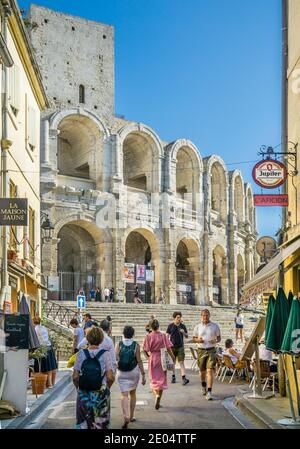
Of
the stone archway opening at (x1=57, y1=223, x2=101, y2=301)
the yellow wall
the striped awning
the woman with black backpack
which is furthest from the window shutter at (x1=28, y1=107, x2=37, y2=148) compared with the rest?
the stone archway opening at (x1=57, y1=223, x2=101, y2=301)

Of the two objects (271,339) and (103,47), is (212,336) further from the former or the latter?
(103,47)

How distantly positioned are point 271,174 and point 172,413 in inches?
213

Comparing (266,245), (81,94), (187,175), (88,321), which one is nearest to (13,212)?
(88,321)

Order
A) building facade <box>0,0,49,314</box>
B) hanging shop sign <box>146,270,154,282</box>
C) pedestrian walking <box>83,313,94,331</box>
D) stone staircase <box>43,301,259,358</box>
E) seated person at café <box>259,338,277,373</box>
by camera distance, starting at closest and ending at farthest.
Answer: seated person at café <box>259,338,277,373</box>, pedestrian walking <box>83,313,94,331</box>, building facade <box>0,0,49,314</box>, stone staircase <box>43,301,259,358</box>, hanging shop sign <box>146,270,154,282</box>

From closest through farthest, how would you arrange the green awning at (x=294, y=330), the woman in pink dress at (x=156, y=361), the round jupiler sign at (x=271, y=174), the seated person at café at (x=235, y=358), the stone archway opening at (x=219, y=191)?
the green awning at (x=294, y=330) → the woman in pink dress at (x=156, y=361) → the round jupiler sign at (x=271, y=174) → the seated person at café at (x=235, y=358) → the stone archway opening at (x=219, y=191)

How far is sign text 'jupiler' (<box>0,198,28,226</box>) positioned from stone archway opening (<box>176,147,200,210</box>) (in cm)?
2870

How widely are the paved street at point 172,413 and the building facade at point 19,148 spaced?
4.04 meters

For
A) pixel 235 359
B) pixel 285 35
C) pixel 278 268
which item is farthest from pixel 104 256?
pixel 278 268

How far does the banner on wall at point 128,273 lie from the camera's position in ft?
122

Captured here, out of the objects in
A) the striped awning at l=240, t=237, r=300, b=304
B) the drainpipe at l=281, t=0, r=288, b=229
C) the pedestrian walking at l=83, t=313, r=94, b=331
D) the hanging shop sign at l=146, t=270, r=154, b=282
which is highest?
the drainpipe at l=281, t=0, r=288, b=229

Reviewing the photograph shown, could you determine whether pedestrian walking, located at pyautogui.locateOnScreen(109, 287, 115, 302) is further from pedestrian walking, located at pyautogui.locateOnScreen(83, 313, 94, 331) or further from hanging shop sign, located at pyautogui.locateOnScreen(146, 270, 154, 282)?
pedestrian walking, located at pyautogui.locateOnScreen(83, 313, 94, 331)

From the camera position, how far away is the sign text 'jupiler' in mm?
14047

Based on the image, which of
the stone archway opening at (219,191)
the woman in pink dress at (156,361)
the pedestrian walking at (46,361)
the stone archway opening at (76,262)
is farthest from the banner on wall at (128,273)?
the woman in pink dress at (156,361)

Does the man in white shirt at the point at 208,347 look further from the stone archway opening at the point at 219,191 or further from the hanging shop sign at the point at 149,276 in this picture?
the stone archway opening at the point at 219,191
